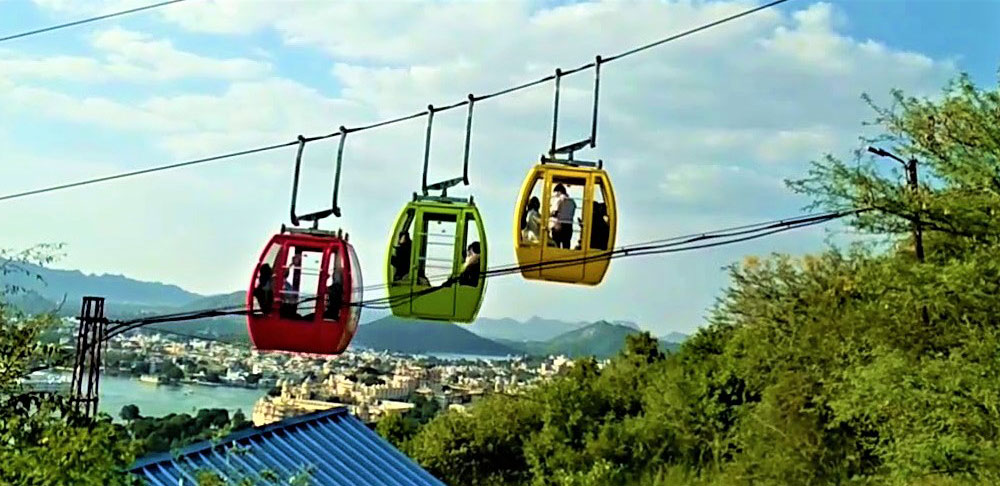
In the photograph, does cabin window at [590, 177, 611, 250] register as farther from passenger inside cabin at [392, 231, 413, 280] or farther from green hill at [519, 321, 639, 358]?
green hill at [519, 321, 639, 358]

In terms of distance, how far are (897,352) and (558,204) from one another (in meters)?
6.80

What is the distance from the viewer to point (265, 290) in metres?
10.9

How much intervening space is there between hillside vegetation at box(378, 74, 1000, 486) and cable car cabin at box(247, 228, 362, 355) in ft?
21.8

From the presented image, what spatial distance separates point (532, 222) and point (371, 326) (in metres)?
7.00

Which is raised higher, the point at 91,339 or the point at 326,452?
the point at 91,339

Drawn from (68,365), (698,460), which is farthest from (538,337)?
(68,365)

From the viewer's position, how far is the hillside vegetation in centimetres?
1381

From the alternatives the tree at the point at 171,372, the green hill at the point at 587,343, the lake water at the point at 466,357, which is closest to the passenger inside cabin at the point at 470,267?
the tree at the point at 171,372

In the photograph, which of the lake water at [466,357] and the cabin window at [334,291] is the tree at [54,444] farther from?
the lake water at [466,357]

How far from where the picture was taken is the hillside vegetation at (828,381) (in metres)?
13.8

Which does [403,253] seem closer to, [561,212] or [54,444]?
[561,212]

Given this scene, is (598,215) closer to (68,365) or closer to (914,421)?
(68,365)

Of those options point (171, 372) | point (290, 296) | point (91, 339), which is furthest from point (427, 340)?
point (290, 296)

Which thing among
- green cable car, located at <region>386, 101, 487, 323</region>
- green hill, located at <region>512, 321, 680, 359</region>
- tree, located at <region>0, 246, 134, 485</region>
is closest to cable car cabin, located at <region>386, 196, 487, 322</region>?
green cable car, located at <region>386, 101, 487, 323</region>
